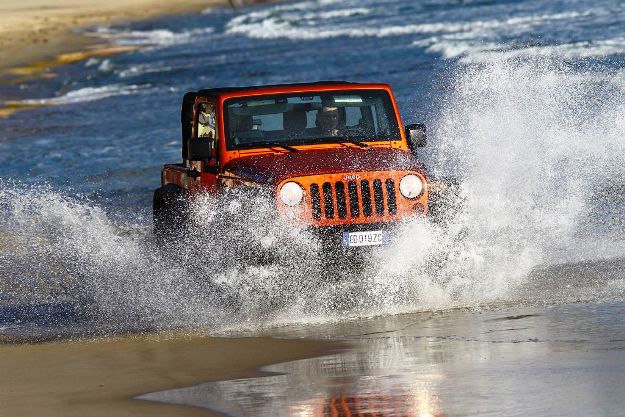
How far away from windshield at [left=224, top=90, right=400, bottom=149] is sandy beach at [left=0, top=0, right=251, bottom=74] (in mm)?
31889

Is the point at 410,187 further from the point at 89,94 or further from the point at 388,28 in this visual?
the point at 388,28

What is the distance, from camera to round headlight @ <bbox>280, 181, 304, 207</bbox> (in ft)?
34.5

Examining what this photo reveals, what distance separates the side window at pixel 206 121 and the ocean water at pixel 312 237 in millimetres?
860

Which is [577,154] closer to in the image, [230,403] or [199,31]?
[230,403]

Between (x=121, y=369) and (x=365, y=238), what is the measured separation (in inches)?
92.6

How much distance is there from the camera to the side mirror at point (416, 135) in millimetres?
11844

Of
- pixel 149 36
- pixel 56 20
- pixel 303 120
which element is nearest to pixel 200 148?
pixel 303 120

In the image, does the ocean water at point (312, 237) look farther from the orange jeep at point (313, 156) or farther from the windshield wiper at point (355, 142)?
the windshield wiper at point (355, 142)

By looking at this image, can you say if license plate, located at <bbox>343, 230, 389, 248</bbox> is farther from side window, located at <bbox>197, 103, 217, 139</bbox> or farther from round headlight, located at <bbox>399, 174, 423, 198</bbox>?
side window, located at <bbox>197, 103, 217, 139</bbox>

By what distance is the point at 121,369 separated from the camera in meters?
8.95

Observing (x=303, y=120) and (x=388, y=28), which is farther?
(x=388, y=28)

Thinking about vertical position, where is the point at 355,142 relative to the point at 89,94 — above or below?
above

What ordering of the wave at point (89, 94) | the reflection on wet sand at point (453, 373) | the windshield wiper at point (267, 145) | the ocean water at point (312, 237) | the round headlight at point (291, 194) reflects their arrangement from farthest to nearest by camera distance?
the wave at point (89, 94) → the windshield wiper at point (267, 145) → the ocean water at point (312, 237) → the round headlight at point (291, 194) → the reflection on wet sand at point (453, 373)

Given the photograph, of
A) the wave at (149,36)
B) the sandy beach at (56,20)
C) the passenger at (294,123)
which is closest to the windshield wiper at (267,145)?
the passenger at (294,123)
